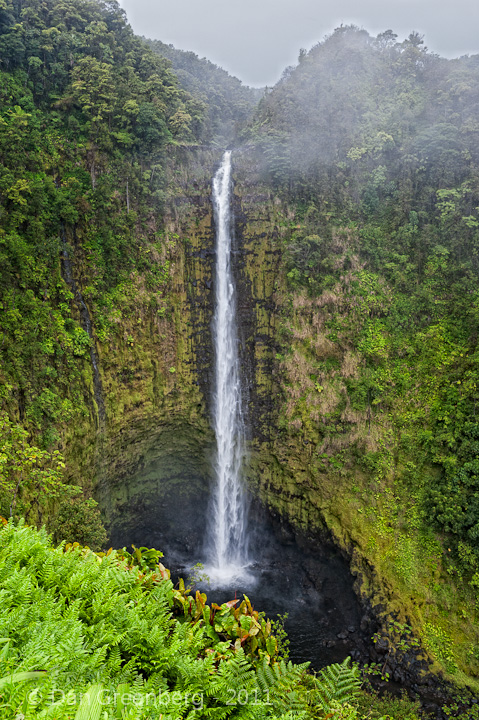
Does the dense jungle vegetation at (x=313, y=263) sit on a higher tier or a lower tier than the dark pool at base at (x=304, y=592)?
higher

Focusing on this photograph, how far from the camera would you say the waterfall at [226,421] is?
56.7 ft

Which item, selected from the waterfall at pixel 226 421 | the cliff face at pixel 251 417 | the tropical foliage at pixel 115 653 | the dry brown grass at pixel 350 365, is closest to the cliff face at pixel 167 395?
the cliff face at pixel 251 417

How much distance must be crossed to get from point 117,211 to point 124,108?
4873 mm

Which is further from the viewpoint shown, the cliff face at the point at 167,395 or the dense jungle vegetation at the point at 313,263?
the cliff face at the point at 167,395

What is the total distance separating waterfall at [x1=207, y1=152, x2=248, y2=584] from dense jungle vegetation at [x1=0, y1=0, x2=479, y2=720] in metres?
2.25

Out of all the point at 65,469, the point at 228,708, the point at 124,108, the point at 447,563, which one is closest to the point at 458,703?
the point at 447,563

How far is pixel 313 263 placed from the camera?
56.4 feet

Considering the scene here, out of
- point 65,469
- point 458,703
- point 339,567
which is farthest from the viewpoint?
point 339,567

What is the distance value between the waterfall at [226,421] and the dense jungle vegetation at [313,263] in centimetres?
225

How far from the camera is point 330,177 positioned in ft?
61.4

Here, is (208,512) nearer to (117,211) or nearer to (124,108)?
(117,211)

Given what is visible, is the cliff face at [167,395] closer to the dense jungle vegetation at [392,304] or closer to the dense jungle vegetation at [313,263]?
the dense jungle vegetation at [313,263]

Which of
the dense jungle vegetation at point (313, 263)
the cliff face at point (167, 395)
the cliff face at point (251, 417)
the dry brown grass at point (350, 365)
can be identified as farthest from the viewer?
the dry brown grass at point (350, 365)

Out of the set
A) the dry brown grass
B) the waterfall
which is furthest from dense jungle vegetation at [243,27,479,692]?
the waterfall
